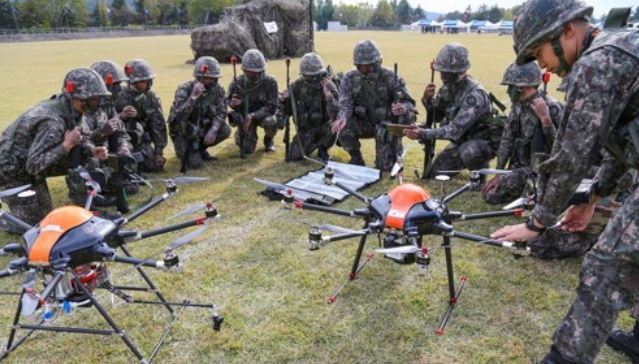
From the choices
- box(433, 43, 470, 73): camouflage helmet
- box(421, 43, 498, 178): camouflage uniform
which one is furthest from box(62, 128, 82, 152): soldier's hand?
box(433, 43, 470, 73): camouflage helmet

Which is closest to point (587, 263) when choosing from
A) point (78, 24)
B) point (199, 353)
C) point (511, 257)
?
point (511, 257)

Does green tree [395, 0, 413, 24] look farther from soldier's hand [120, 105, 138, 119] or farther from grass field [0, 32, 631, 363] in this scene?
grass field [0, 32, 631, 363]

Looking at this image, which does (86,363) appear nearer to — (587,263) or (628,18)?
(587,263)

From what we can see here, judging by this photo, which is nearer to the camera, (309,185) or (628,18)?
(628,18)

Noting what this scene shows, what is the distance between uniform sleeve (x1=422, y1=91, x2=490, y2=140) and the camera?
6.72m

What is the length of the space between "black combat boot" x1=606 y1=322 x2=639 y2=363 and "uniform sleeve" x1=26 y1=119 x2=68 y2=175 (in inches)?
222

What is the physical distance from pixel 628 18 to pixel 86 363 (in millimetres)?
4422

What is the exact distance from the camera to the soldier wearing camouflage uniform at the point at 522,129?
5.67m

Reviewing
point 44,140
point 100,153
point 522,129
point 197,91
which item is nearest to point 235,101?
point 197,91

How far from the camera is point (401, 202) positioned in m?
3.45

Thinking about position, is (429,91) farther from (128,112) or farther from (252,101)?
(128,112)

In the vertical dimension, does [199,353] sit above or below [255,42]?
below

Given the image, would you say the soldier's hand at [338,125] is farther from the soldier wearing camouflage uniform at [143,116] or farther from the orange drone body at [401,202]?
the orange drone body at [401,202]

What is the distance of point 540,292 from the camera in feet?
14.4
